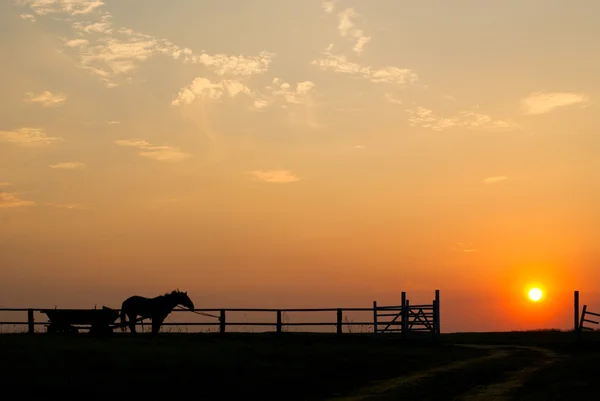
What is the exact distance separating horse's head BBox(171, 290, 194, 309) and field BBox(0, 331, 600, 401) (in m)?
4.64

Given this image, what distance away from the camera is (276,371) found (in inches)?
978

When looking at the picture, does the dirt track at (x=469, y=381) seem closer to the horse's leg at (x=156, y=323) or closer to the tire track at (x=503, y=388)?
the tire track at (x=503, y=388)

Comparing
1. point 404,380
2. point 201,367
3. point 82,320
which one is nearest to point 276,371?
point 201,367

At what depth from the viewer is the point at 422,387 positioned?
2292 cm

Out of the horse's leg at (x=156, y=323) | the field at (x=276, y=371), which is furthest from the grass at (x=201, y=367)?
the horse's leg at (x=156, y=323)

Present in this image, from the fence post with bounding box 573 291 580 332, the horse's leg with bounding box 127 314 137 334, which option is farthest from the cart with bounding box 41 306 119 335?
the fence post with bounding box 573 291 580 332

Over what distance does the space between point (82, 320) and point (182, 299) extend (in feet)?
17.8

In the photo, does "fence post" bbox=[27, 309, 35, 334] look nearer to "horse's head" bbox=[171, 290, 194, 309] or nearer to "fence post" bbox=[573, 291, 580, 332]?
"horse's head" bbox=[171, 290, 194, 309]

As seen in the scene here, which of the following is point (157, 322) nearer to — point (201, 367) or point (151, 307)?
point (151, 307)

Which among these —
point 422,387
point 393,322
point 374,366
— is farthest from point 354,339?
point 422,387

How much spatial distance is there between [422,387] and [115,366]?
29.2ft

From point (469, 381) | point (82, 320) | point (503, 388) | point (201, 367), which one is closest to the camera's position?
point (503, 388)

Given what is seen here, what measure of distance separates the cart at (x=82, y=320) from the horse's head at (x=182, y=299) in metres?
3.85

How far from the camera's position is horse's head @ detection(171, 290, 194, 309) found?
39.2 metres
